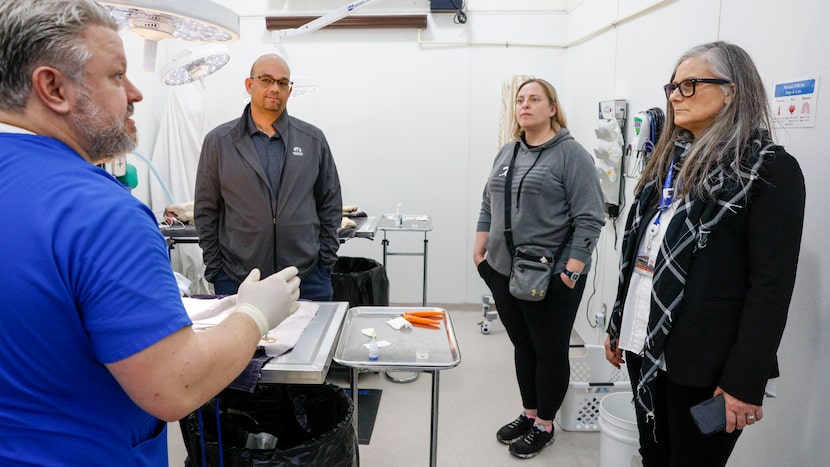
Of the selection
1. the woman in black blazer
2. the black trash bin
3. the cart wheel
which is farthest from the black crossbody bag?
the cart wheel

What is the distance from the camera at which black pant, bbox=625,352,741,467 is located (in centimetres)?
136

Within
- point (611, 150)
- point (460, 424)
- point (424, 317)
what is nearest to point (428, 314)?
point (424, 317)

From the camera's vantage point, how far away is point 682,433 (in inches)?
54.6

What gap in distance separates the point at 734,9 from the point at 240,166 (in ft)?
6.11

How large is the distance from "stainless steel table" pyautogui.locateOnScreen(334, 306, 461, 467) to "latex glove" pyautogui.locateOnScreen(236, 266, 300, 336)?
0.99ft

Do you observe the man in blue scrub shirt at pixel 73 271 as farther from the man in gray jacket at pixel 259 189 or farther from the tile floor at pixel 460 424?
the tile floor at pixel 460 424

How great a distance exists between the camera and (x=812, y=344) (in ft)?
5.00

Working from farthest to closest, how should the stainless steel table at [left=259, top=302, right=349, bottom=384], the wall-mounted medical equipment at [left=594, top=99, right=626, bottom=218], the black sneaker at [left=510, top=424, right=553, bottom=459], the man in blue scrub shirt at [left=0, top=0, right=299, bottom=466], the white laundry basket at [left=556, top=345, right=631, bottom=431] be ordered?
the wall-mounted medical equipment at [left=594, top=99, right=626, bottom=218], the white laundry basket at [left=556, top=345, right=631, bottom=431], the black sneaker at [left=510, top=424, right=553, bottom=459], the stainless steel table at [left=259, top=302, right=349, bottom=384], the man in blue scrub shirt at [left=0, top=0, right=299, bottom=466]

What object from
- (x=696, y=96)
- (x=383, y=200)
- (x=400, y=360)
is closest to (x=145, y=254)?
(x=400, y=360)

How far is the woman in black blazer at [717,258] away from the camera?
1238mm

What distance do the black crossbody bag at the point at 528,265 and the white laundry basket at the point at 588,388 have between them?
2.06 feet

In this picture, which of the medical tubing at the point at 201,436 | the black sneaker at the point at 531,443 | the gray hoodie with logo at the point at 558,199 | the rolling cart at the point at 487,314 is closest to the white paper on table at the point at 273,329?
the medical tubing at the point at 201,436

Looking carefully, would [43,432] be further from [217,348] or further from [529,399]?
[529,399]

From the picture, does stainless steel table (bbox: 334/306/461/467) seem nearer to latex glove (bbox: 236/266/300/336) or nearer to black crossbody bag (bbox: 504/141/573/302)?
latex glove (bbox: 236/266/300/336)
